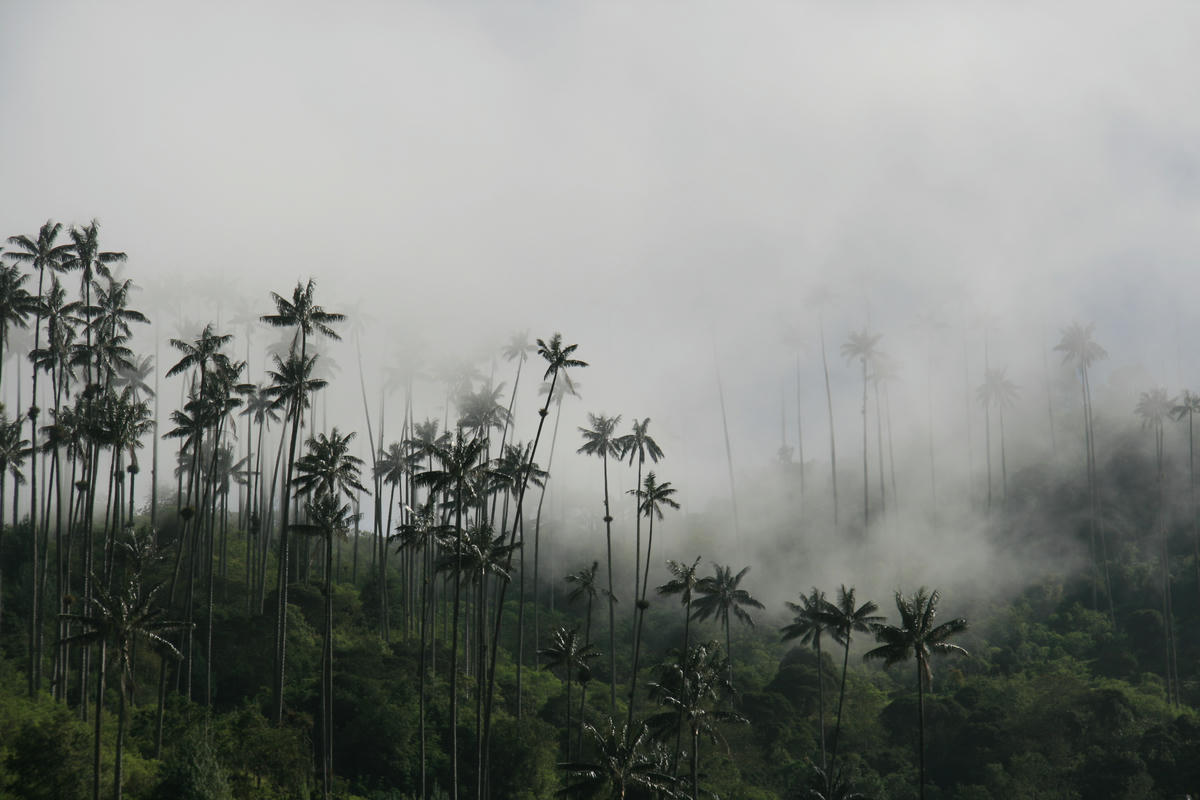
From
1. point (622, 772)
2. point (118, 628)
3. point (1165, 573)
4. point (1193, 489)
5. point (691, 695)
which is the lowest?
point (622, 772)

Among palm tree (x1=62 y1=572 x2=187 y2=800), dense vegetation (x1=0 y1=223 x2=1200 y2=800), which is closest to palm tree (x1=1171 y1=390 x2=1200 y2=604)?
dense vegetation (x1=0 y1=223 x2=1200 y2=800)

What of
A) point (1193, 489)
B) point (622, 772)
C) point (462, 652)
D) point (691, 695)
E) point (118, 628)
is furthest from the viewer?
point (1193, 489)

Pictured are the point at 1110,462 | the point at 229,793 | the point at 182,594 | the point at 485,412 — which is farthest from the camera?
the point at 1110,462

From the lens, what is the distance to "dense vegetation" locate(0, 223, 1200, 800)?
190 feet

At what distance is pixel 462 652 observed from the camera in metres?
100

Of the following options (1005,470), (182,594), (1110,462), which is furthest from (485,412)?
(1110,462)

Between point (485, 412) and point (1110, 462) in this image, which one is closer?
point (485, 412)

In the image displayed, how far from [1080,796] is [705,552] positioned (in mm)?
77385

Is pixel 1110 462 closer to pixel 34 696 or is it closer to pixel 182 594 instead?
pixel 182 594

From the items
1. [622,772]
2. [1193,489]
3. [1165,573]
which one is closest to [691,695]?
[622,772]

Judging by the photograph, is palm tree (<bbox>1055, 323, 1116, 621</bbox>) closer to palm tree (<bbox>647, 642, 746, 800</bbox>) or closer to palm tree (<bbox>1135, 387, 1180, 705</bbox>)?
palm tree (<bbox>1135, 387, 1180, 705</bbox>)

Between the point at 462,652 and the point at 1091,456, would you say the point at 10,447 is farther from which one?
the point at 1091,456

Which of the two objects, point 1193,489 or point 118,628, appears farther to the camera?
point 1193,489

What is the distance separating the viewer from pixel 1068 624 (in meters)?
114
